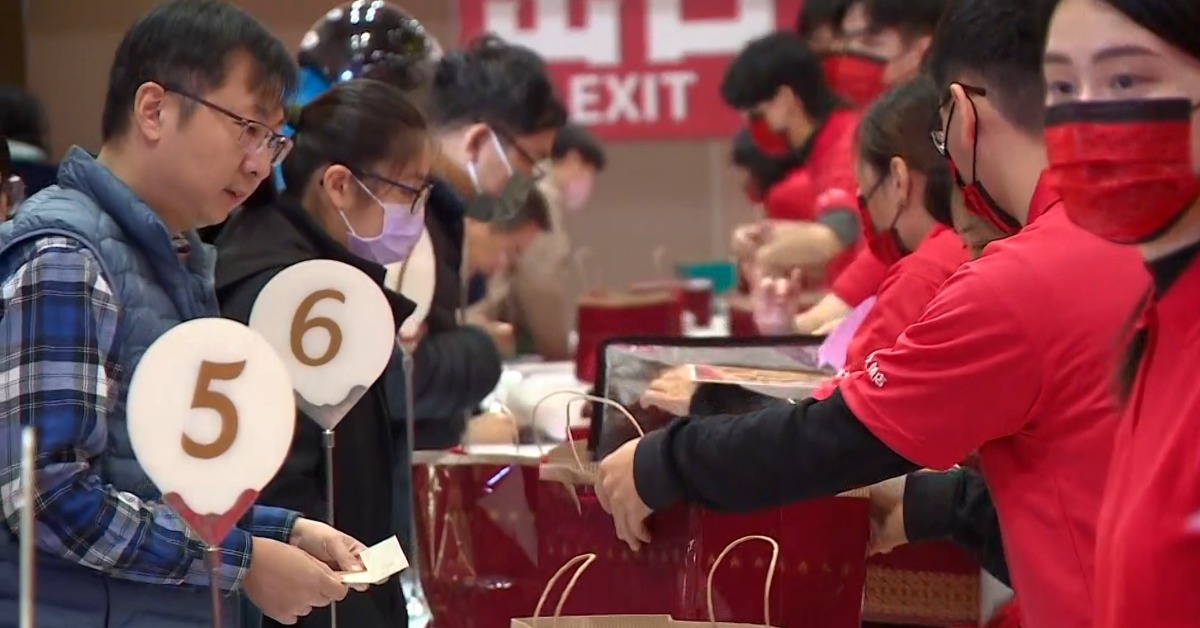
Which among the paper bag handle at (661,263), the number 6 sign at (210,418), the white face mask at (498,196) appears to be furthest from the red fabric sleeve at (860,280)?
the paper bag handle at (661,263)

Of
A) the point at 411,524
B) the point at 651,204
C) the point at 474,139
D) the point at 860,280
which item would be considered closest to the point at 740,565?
the point at 411,524

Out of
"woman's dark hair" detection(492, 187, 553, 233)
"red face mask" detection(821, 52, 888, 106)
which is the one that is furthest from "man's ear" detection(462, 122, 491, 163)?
"red face mask" detection(821, 52, 888, 106)

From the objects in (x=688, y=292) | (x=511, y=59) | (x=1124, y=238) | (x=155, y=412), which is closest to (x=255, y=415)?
(x=155, y=412)

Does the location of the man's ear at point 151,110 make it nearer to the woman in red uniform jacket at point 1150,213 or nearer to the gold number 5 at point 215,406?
the gold number 5 at point 215,406

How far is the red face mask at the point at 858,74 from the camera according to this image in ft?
11.3

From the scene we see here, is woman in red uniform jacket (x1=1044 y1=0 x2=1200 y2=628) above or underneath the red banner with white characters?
underneath

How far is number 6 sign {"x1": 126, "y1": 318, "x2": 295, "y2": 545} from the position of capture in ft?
3.40

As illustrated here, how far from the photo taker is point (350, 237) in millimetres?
1860

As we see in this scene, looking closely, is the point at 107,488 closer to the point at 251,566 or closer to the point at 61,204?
the point at 251,566

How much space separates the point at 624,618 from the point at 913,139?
0.83 metres

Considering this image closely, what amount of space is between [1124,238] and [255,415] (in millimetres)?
632

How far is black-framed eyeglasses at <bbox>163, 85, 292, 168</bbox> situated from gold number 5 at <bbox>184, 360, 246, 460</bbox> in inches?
13.8

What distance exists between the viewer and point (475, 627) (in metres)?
1.75

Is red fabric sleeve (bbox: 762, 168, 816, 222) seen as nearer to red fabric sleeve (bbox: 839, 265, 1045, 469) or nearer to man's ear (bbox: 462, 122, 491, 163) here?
man's ear (bbox: 462, 122, 491, 163)
